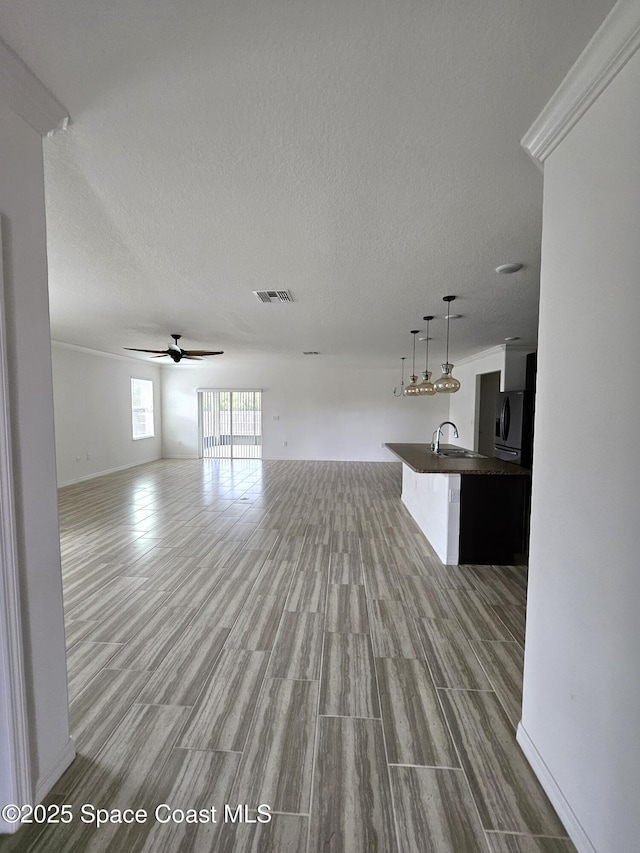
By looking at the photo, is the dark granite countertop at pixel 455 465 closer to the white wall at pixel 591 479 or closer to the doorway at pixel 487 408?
the white wall at pixel 591 479

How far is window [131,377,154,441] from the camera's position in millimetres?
8562

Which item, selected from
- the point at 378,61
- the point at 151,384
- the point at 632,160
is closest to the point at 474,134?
the point at 378,61

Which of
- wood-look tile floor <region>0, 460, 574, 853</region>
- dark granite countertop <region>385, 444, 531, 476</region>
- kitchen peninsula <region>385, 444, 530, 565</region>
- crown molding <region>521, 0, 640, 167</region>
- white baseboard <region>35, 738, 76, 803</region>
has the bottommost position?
wood-look tile floor <region>0, 460, 574, 853</region>

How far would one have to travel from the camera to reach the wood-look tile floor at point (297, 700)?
1.21 meters

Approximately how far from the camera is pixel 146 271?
2.81 metres

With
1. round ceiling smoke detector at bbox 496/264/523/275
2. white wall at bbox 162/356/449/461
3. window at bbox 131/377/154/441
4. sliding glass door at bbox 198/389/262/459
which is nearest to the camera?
round ceiling smoke detector at bbox 496/264/523/275

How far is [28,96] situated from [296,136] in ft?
2.97

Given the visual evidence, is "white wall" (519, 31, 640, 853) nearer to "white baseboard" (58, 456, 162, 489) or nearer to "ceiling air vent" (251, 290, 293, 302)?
"ceiling air vent" (251, 290, 293, 302)

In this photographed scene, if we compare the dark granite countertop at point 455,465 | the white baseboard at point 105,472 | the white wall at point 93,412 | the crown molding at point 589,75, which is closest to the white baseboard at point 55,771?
the dark granite countertop at point 455,465

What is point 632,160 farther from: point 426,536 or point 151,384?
point 151,384

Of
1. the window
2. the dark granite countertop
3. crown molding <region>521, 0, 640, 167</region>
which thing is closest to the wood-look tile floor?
the dark granite countertop

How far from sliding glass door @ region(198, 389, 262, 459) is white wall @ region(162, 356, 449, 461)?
219mm

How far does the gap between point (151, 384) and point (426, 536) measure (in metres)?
8.09

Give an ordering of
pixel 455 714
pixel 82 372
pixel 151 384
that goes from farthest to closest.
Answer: pixel 151 384, pixel 82 372, pixel 455 714
